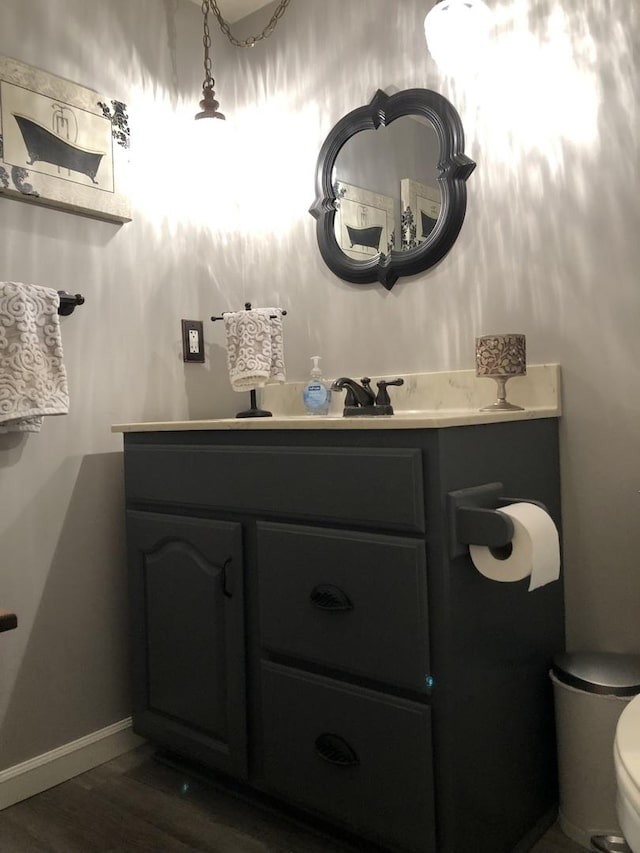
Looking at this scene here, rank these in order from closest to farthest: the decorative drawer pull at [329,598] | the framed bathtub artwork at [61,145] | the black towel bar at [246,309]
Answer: the decorative drawer pull at [329,598]
the framed bathtub artwork at [61,145]
the black towel bar at [246,309]

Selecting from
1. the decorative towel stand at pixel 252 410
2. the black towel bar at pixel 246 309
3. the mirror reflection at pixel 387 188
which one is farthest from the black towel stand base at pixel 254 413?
the mirror reflection at pixel 387 188

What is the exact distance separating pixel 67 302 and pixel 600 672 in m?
1.59

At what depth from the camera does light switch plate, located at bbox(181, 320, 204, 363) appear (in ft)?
7.20

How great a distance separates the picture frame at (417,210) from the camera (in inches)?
73.6

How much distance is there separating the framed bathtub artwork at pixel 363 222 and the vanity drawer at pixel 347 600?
3.04 feet

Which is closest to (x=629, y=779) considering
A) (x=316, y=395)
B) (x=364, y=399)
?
(x=364, y=399)

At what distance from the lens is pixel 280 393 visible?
2.27 m

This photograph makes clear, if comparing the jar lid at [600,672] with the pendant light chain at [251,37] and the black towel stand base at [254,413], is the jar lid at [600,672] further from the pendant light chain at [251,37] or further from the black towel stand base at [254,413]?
the pendant light chain at [251,37]

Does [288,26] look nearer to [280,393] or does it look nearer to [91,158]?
[91,158]

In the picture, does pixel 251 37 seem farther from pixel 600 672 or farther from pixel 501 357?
pixel 600 672

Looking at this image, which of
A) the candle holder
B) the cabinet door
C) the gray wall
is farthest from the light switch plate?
the candle holder

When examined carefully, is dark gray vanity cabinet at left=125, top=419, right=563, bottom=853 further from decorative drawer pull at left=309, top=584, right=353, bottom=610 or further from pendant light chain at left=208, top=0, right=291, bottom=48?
pendant light chain at left=208, top=0, right=291, bottom=48

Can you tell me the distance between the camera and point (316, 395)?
2037 mm

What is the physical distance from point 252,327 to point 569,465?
98 centimetres
